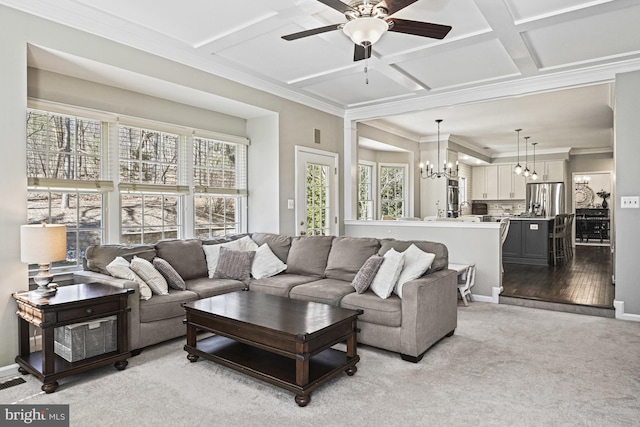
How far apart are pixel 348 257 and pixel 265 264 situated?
3.12ft

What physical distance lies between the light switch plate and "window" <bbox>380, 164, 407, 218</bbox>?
4891mm

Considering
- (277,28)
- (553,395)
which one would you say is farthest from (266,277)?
(553,395)

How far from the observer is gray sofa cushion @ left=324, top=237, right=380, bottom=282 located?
13.6ft

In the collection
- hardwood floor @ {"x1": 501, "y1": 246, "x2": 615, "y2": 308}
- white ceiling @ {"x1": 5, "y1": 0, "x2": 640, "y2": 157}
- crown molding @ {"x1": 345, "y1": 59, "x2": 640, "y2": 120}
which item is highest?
white ceiling @ {"x1": 5, "y1": 0, "x2": 640, "y2": 157}

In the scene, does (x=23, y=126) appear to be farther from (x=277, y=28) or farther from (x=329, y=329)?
(x=329, y=329)

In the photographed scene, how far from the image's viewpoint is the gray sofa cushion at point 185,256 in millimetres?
4163

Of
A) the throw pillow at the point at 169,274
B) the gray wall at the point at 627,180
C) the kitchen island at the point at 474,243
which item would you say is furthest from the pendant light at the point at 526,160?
the throw pillow at the point at 169,274

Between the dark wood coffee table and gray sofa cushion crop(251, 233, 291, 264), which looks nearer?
the dark wood coffee table

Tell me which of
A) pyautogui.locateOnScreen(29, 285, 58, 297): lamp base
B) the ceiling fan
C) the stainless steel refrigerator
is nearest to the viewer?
the ceiling fan

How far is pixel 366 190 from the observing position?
29.2 feet

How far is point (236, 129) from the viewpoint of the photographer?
5555 mm

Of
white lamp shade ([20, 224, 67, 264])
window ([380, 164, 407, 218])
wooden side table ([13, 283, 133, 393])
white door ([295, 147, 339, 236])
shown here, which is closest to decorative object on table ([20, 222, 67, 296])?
white lamp shade ([20, 224, 67, 264])

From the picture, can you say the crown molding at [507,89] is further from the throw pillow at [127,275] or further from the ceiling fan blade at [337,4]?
the throw pillow at [127,275]

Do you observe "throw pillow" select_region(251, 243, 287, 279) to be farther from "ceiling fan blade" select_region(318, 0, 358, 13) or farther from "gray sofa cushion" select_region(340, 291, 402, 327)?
"ceiling fan blade" select_region(318, 0, 358, 13)
